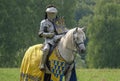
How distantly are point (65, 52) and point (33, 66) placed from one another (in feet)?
3.58

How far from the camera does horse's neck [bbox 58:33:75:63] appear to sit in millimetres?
10469

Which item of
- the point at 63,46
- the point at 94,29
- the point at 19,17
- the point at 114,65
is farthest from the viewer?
the point at 94,29

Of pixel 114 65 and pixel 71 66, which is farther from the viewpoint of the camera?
pixel 114 65

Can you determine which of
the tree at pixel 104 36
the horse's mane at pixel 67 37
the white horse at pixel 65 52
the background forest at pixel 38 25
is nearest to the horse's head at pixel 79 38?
the white horse at pixel 65 52

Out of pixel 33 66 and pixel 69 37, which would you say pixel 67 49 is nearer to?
pixel 69 37

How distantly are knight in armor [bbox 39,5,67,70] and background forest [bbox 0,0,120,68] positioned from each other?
3421 centimetres

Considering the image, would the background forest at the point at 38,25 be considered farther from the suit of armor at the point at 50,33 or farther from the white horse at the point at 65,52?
the suit of armor at the point at 50,33

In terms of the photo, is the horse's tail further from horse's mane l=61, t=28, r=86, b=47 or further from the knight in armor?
horse's mane l=61, t=28, r=86, b=47

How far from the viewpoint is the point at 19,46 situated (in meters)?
47.3

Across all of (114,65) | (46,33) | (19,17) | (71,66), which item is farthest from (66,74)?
(114,65)

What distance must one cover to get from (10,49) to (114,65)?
1375 cm

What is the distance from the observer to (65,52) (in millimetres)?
10562

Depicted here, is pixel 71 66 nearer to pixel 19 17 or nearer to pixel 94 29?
pixel 19 17

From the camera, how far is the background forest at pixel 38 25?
1822 inches
